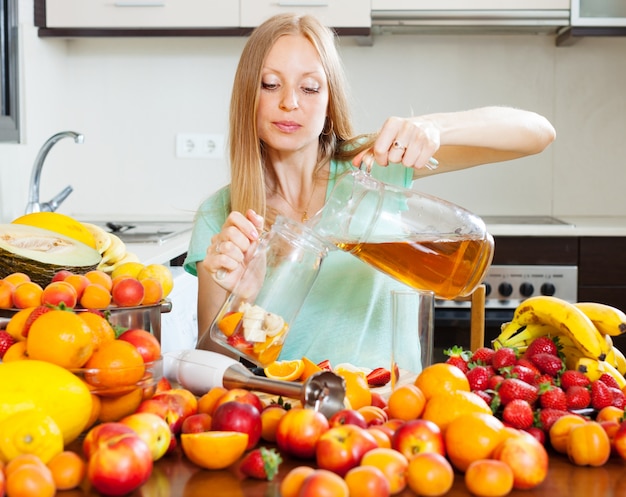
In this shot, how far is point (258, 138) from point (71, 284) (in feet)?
2.16

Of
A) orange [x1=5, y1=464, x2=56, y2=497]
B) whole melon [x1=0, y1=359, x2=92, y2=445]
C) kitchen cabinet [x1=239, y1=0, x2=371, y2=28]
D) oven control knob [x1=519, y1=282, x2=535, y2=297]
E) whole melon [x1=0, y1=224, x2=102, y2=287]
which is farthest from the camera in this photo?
kitchen cabinet [x1=239, y1=0, x2=371, y2=28]

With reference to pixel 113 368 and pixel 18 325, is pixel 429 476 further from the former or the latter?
pixel 18 325

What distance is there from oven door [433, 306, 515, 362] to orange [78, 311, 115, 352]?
6.29 feet

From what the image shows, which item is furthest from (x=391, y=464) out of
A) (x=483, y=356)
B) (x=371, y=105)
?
(x=371, y=105)

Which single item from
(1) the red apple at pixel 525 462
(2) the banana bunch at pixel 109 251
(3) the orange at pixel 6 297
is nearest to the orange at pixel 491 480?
(1) the red apple at pixel 525 462

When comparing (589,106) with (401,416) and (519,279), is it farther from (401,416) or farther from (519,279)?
(401,416)

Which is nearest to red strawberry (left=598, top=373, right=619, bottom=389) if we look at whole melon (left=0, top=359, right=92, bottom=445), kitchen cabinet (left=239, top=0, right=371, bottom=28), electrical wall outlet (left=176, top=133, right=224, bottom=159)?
whole melon (left=0, top=359, right=92, bottom=445)

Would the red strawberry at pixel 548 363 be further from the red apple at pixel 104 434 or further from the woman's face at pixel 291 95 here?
the woman's face at pixel 291 95

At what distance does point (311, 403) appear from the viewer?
0.81 m

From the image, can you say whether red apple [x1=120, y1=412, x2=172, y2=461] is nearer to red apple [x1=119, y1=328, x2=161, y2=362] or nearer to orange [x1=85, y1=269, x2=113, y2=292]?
red apple [x1=119, y1=328, x2=161, y2=362]

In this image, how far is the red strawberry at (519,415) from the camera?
81cm

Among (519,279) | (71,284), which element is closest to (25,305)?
(71,284)

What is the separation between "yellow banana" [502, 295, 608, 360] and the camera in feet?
3.43

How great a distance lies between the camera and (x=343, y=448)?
694 millimetres
